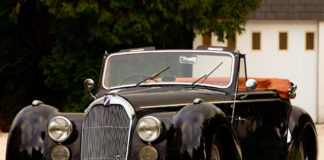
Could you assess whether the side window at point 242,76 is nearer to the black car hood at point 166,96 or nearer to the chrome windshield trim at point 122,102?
the black car hood at point 166,96

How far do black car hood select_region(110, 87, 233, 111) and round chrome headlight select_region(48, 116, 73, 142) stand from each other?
1.94 feet

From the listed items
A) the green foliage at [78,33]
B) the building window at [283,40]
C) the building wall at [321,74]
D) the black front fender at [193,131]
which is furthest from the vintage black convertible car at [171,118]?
the building window at [283,40]

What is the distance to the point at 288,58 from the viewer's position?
88.7 feet

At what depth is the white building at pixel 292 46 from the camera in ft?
87.2

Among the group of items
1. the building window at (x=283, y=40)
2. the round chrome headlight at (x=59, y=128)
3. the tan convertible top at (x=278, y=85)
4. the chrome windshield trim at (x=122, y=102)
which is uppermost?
the building window at (x=283, y=40)

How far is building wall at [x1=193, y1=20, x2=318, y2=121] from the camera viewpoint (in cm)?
2680

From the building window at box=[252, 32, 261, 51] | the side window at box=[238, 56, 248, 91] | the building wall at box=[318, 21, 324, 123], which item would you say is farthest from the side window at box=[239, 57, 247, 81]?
the building wall at box=[318, 21, 324, 123]

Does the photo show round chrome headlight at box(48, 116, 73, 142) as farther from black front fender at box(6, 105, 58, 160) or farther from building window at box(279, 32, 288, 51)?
building window at box(279, 32, 288, 51)

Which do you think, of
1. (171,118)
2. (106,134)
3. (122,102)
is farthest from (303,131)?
(106,134)

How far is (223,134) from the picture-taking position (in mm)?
7348

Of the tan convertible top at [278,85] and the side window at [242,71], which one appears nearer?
the side window at [242,71]

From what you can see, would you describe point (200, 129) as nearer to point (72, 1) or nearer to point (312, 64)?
point (72, 1)

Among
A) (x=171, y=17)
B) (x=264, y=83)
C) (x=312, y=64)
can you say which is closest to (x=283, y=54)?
(x=312, y=64)

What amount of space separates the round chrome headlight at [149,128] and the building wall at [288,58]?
20193 mm
